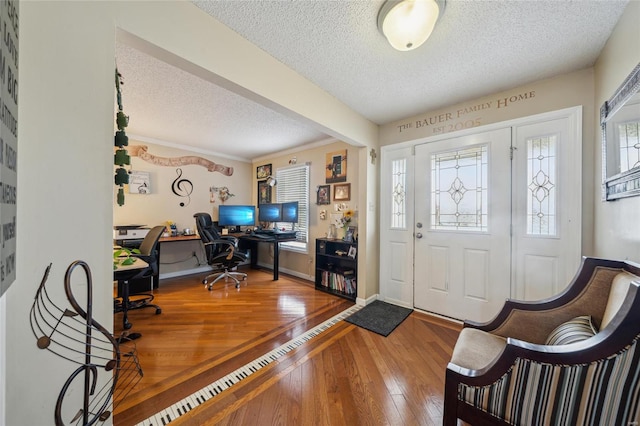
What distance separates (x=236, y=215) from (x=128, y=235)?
5.47 ft

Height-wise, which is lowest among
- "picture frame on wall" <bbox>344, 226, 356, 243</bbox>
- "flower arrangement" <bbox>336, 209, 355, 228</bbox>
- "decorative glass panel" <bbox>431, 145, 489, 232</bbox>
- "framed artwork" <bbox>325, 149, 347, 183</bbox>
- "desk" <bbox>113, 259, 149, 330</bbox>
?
"desk" <bbox>113, 259, 149, 330</bbox>

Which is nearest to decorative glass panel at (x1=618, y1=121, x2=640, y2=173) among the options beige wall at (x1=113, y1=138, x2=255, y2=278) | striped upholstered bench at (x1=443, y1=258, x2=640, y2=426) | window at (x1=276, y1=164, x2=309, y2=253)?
striped upholstered bench at (x1=443, y1=258, x2=640, y2=426)

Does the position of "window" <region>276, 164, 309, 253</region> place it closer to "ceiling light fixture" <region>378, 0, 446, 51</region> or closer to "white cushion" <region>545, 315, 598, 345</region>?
"ceiling light fixture" <region>378, 0, 446, 51</region>

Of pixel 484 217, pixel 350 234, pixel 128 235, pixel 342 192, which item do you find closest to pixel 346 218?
pixel 350 234

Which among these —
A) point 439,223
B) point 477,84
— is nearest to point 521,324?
point 439,223

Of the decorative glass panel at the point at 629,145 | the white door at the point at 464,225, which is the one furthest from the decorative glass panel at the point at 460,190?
the decorative glass panel at the point at 629,145

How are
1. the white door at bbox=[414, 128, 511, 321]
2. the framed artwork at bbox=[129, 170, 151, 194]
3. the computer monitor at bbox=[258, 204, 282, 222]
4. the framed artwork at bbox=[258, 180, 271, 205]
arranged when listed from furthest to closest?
the framed artwork at bbox=[258, 180, 271, 205]
the computer monitor at bbox=[258, 204, 282, 222]
the framed artwork at bbox=[129, 170, 151, 194]
the white door at bbox=[414, 128, 511, 321]

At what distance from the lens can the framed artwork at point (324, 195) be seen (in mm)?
3850

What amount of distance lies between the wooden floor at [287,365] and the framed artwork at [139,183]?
198 cm

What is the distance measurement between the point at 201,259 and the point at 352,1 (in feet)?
14.9

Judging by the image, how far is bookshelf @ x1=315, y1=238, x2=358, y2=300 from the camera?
3.23 metres

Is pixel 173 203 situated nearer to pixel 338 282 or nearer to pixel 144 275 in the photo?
pixel 144 275

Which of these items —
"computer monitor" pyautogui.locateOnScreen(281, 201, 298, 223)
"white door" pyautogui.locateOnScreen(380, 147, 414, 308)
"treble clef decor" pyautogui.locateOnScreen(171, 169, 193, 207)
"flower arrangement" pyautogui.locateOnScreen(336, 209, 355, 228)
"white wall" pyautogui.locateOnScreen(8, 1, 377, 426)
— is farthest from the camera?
"treble clef decor" pyautogui.locateOnScreen(171, 169, 193, 207)

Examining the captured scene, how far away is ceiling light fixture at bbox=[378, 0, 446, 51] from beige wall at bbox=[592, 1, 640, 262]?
1060mm
